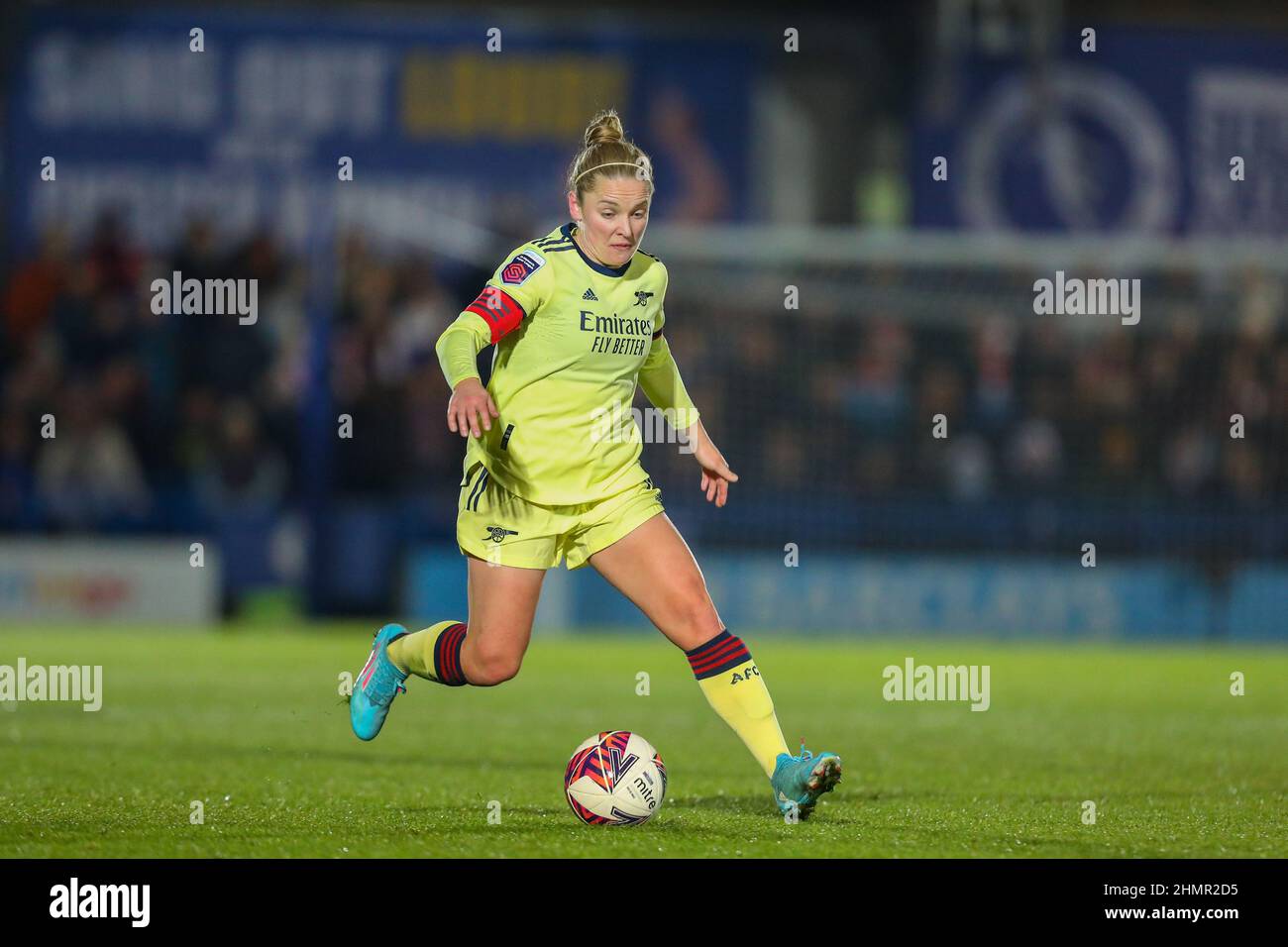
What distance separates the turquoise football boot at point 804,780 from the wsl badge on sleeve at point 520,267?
1.79 metres

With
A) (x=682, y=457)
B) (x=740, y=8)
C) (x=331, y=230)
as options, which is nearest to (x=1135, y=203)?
(x=740, y=8)

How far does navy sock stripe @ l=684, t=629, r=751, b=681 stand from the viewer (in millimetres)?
6316

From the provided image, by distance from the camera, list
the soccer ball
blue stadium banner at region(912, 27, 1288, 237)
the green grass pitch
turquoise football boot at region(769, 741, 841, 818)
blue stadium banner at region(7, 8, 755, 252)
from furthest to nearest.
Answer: blue stadium banner at region(7, 8, 755, 252)
blue stadium banner at region(912, 27, 1288, 237)
the soccer ball
turquoise football boot at region(769, 741, 841, 818)
the green grass pitch

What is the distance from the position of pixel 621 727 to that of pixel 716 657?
9.85ft

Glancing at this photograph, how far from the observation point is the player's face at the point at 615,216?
20.2 ft

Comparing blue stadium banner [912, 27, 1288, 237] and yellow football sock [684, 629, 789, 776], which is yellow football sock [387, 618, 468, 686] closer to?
yellow football sock [684, 629, 789, 776]

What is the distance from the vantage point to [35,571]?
16203 millimetres

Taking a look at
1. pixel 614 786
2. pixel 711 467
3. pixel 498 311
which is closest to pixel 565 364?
pixel 498 311

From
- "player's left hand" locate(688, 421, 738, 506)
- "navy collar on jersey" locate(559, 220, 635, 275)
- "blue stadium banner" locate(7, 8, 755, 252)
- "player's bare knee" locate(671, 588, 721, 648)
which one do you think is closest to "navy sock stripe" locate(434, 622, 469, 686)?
"player's bare knee" locate(671, 588, 721, 648)

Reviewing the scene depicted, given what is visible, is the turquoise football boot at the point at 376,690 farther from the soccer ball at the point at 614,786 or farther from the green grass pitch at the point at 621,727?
the soccer ball at the point at 614,786

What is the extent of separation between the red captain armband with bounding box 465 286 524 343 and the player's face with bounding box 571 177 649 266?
1.16 ft

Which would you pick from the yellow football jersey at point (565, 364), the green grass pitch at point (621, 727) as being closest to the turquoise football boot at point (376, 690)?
the green grass pitch at point (621, 727)

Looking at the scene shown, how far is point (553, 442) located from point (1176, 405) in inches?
475
